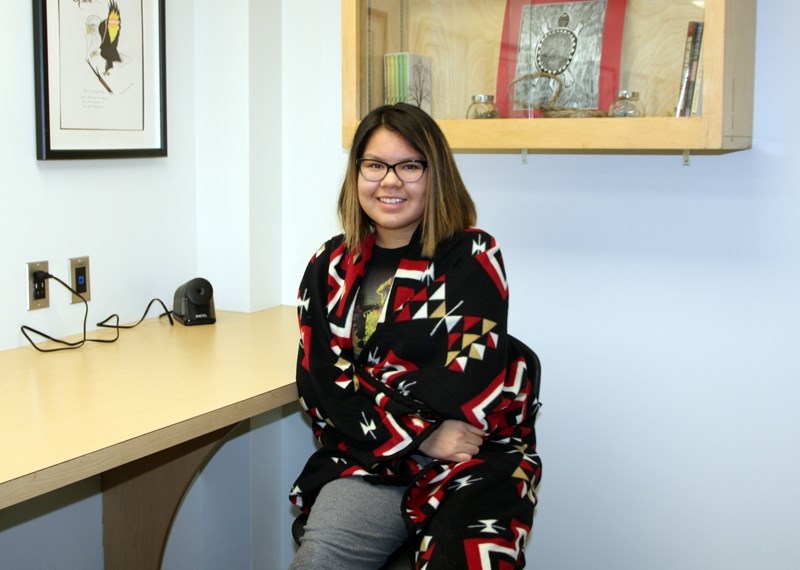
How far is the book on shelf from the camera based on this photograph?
2.19 m

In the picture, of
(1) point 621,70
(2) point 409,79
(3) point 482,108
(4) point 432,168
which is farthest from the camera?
(2) point 409,79

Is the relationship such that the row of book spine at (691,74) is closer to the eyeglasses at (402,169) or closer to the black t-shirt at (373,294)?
the eyeglasses at (402,169)

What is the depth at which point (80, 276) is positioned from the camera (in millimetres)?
2258

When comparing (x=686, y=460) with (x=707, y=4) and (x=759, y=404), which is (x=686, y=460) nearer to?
(x=759, y=404)

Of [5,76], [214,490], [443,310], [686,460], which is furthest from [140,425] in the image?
[686,460]

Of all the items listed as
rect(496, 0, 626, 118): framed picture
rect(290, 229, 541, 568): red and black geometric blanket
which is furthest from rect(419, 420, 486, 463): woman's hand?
rect(496, 0, 626, 118): framed picture

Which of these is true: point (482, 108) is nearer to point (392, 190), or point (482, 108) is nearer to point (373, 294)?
point (392, 190)

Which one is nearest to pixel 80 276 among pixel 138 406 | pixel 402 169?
pixel 138 406

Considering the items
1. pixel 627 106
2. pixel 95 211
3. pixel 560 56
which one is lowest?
pixel 95 211

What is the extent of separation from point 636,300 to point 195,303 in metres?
1.12

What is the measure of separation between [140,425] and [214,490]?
1123 millimetres

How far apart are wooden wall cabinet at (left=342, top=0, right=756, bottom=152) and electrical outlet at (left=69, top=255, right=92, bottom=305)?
28.6 inches

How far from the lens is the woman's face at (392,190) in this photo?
1.83 m

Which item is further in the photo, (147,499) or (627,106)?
(147,499)
